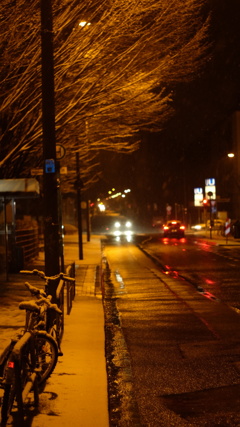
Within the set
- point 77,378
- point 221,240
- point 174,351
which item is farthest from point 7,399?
point 221,240

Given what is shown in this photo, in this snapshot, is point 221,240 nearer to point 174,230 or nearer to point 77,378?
point 174,230

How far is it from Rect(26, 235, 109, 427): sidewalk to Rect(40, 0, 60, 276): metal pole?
1.20 meters

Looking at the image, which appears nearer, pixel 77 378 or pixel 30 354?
pixel 30 354

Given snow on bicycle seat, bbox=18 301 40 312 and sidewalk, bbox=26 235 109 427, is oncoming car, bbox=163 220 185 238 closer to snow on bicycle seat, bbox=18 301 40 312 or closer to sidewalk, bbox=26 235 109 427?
sidewalk, bbox=26 235 109 427

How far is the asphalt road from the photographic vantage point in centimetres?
653

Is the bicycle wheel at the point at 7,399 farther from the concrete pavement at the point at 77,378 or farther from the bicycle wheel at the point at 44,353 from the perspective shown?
the bicycle wheel at the point at 44,353

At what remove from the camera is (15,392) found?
17.1 feet

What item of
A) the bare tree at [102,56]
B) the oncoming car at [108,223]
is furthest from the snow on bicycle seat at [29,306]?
the oncoming car at [108,223]

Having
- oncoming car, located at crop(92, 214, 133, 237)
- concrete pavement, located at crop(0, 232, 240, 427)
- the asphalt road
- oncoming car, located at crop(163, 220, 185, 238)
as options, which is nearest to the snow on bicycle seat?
concrete pavement, located at crop(0, 232, 240, 427)

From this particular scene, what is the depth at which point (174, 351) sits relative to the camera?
931 cm

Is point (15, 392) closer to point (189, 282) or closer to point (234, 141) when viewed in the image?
point (189, 282)

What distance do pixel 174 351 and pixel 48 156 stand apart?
3.54m

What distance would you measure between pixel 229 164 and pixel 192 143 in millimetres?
17660

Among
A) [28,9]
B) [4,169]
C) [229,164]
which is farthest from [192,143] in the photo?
[28,9]
